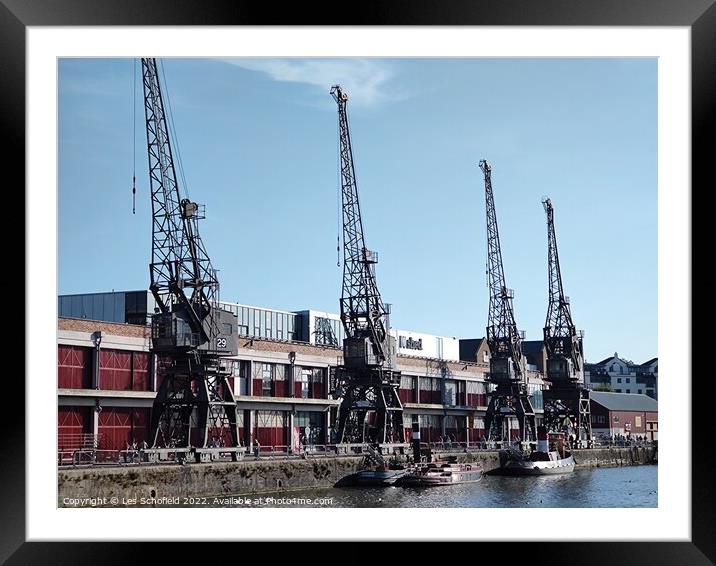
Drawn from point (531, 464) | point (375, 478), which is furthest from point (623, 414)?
point (375, 478)

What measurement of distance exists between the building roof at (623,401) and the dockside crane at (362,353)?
28931 mm

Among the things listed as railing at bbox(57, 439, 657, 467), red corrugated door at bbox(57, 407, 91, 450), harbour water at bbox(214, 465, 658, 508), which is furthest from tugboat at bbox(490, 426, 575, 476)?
red corrugated door at bbox(57, 407, 91, 450)

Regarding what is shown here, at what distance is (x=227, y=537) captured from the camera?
1777cm

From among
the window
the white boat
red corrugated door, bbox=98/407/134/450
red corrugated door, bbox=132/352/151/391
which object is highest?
red corrugated door, bbox=132/352/151/391

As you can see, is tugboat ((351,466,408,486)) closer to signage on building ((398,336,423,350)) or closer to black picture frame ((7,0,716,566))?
signage on building ((398,336,423,350))

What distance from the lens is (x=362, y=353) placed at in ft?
183

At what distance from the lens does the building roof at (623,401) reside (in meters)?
80.9

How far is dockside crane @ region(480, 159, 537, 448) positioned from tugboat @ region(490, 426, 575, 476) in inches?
291

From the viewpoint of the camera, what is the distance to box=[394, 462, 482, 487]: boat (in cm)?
4741

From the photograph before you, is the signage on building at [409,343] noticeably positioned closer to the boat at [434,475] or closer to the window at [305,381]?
the window at [305,381]

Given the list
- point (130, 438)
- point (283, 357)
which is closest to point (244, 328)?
point (283, 357)

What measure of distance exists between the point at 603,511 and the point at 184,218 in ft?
93.3
